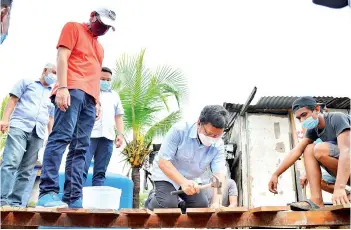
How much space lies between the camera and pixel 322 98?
8.47m

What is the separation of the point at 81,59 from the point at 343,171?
2386mm

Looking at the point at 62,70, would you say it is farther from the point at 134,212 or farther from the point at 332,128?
the point at 332,128

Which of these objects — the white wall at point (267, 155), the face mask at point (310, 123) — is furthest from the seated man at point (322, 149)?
the white wall at point (267, 155)

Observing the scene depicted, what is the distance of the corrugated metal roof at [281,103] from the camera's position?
8352 millimetres

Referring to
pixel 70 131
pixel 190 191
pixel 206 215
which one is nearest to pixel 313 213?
pixel 206 215

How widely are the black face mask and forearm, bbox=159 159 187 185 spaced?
1.28 meters

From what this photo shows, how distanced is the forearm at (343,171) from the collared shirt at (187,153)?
1.05 metres

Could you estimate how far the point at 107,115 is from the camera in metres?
4.44

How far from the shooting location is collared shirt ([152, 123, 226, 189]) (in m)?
3.54

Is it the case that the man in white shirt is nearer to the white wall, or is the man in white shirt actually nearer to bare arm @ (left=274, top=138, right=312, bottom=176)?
bare arm @ (left=274, top=138, right=312, bottom=176)

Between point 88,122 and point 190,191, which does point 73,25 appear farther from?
point 190,191

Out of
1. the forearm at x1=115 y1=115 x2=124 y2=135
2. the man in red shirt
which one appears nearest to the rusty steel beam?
the man in red shirt

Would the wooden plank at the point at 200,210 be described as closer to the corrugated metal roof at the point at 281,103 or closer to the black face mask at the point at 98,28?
the black face mask at the point at 98,28

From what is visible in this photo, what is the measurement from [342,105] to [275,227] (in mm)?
6867
